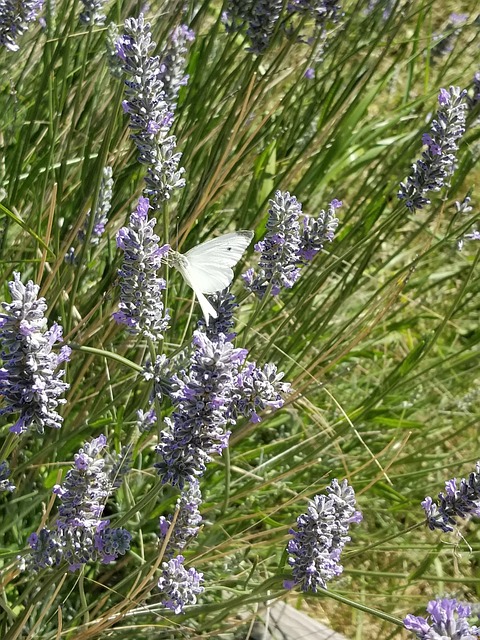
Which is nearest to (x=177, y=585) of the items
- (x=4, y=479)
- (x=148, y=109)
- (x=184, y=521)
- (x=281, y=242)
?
(x=184, y=521)

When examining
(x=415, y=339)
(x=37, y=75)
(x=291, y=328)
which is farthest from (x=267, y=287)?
(x=415, y=339)

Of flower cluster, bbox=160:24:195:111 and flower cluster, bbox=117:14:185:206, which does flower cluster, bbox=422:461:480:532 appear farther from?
flower cluster, bbox=160:24:195:111

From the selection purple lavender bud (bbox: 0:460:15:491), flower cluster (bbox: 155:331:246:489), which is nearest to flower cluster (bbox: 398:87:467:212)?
flower cluster (bbox: 155:331:246:489)

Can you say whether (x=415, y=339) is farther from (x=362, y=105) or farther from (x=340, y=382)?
(x=362, y=105)

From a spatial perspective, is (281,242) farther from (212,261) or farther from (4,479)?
(4,479)

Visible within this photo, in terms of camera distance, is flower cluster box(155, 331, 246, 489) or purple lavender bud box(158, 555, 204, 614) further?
purple lavender bud box(158, 555, 204, 614)

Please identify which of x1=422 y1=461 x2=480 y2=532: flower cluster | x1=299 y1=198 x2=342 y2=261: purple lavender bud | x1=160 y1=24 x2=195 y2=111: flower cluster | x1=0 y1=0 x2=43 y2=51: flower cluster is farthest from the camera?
x1=160 y1=24 x2=195 y2=111: flower cluster
